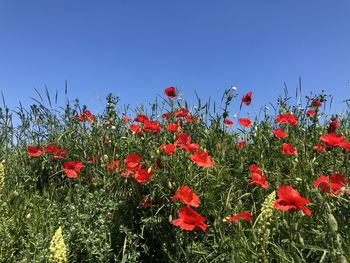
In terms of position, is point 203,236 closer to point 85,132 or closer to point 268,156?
point 268,156

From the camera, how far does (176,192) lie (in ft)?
8.20

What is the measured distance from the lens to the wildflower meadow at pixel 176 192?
6.74 ft

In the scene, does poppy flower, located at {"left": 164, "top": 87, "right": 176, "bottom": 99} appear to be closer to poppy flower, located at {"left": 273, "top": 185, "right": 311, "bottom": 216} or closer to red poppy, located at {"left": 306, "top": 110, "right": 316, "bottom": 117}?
red poppy, located at {"left": 306, "top": 110, "right": 316, "bottom": 117}

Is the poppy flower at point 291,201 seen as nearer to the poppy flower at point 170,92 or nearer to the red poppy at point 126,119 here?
the poppy flower at point 170,92

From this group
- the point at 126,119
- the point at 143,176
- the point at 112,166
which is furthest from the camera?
the point at 126,119

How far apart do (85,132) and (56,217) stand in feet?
3.44

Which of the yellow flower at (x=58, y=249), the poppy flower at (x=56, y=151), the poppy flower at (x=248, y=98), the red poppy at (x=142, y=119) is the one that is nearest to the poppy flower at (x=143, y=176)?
the red poppy at (x=142, y=119)

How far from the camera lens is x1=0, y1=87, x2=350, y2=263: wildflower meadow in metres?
2.05

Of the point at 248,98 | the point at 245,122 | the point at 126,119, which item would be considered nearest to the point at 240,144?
the point at 245,122

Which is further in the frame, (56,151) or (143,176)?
(56,151)

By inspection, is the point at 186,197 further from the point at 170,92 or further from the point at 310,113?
the point at 310,113

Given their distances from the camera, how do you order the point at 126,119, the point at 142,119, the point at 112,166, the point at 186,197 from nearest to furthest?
1. the point at 186,197
2. the point at 112,166
3. the point at 142,119
4. the point at 126,119

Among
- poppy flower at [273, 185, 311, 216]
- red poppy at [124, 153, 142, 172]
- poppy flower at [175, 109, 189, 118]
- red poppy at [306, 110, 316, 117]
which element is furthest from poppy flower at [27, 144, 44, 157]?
red poppy at [306, 110, 316, 117]

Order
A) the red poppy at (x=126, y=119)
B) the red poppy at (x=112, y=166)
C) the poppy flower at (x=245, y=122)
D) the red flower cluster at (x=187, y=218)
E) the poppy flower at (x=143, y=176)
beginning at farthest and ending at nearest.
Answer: the red poppy at (x=126, y=119) → the poppy flower at (x=245, y=122) → the red poppy at (x=112, y=166) → the poppy flower at (x=143, y=176) → the red flower cluster at (x=187, y=218)
